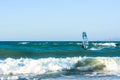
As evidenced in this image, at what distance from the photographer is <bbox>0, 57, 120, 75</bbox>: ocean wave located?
1606 centimetres

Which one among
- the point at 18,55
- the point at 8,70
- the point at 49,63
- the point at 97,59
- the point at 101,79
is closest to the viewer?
the point at 101,79

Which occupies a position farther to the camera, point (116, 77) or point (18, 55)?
point (18, 55)

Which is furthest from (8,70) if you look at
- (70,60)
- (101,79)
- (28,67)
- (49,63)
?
(101,79)

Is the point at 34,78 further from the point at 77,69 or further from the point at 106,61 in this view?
the point at 106,61

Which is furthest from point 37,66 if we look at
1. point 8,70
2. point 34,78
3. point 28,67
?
point 34,78

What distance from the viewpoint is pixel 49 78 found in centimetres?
1358

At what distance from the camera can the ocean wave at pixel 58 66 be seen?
632 inches

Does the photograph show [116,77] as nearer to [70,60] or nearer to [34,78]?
[34,78]

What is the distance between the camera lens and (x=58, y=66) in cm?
1697

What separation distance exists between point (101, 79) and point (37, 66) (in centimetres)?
455

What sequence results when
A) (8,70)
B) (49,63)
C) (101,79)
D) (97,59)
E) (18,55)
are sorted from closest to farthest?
(101,79) < (8,70) < (49,63) < (97,59) < (18,55)

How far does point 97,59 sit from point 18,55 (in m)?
9.53

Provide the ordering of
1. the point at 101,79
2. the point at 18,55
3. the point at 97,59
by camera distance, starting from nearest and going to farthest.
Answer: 1. the point at 101,79
2. the point at 97,59
3. the point at 18,55

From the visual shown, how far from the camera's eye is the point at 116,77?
13570 mm
